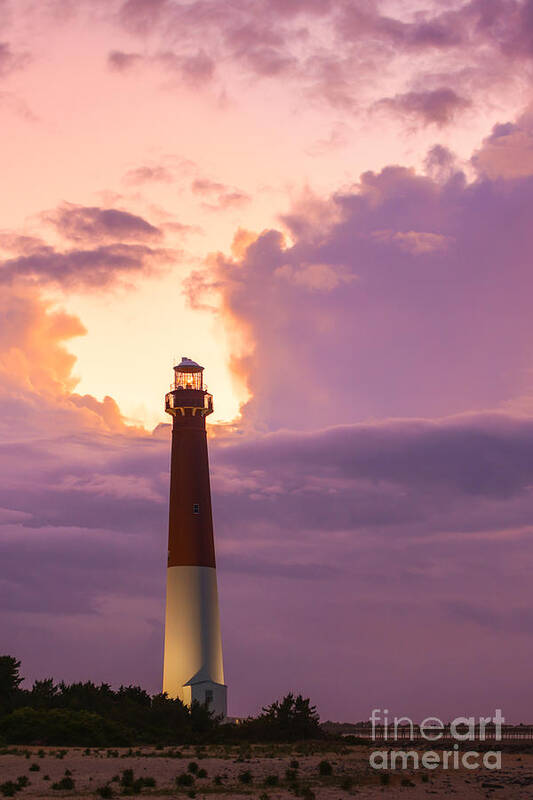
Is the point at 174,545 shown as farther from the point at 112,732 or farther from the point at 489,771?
the point at 489,771

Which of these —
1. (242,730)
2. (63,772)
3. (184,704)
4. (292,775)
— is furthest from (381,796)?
(184,704)

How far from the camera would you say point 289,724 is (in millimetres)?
63062

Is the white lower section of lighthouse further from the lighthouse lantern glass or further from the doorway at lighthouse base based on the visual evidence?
the lighthouse lantern glass

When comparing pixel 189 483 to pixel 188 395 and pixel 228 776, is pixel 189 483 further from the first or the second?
pixel 228 776

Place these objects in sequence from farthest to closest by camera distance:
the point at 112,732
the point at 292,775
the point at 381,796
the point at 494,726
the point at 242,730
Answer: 1. the point at 494,726
2. the point at 242,730
3. the point at 112,732
4. the point at 292,775
5. the point at 381,796

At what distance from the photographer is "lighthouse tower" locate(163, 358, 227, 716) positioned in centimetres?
6769

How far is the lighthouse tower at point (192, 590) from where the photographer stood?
67688 mm

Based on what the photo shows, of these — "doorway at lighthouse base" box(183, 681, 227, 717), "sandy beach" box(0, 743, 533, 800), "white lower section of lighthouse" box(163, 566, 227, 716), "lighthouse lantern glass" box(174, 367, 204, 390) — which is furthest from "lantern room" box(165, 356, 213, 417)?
"sandy beach" box(0, 743, 533, 800)

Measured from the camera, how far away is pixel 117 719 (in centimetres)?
5972

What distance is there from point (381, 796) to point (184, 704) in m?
30.0

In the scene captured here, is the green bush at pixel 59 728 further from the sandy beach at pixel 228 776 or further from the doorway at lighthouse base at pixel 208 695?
the doorway at lighthouse base at pixel 208 695

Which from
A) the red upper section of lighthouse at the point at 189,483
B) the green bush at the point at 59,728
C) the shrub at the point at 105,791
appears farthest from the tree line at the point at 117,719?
the shrub at the point at 105,791

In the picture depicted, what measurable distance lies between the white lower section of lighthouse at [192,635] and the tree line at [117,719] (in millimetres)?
1647

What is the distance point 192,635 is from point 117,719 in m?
9.46
